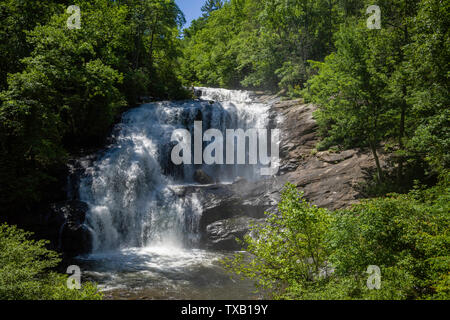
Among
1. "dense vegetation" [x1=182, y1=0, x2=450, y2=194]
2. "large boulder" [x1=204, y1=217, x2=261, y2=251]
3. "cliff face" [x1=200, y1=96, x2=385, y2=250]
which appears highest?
"dense vegetation" [x1=182, y1=0, x2=450, y2=194]

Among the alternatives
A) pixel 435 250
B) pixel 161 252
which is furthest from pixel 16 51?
pixel 435 250

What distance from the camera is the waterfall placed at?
1384 centimetres

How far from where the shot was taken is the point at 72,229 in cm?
1268

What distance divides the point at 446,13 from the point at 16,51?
739 inches

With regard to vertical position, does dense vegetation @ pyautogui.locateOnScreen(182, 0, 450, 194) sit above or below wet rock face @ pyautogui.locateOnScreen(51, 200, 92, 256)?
above

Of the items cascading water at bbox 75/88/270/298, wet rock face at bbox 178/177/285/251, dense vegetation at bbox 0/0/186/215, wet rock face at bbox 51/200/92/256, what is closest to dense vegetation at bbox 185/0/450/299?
wet rock face at bbox 178/177/285/251

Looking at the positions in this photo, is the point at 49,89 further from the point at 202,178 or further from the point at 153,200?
the point at 202,178

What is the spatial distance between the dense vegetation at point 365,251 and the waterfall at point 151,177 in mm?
8428

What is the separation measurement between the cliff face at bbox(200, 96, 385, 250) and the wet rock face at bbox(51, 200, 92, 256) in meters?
5.50

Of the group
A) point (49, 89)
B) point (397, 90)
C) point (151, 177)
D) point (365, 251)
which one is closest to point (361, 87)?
point (397, 90)

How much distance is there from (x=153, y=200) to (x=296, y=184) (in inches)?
311

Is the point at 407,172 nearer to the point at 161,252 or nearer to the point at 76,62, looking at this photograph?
the point at 161,252

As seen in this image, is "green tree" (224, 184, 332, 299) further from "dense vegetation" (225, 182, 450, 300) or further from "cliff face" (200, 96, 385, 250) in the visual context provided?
"cliff face" (200, 96, 385, 250)

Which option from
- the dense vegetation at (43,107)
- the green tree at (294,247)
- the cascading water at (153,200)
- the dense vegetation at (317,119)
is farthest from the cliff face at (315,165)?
the dense vegetation at (43,107)
